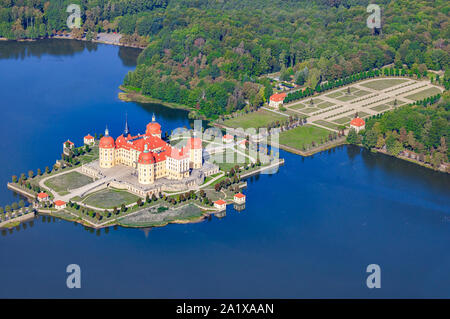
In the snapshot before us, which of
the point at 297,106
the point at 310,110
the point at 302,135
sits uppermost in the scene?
the point at 297,106

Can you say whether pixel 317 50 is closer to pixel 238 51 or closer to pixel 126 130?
pixel 238 51

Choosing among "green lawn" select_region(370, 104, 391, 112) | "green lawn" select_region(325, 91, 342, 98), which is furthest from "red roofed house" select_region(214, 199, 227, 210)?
"green lawn" select_region(325, 91, 342, 98)

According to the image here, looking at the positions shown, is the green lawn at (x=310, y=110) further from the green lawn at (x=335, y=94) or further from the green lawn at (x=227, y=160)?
the green lawn at (x=227, y=160)

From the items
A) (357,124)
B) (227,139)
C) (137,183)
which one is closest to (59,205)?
(137,183)

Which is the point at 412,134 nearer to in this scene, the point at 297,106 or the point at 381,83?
the point at 297,106

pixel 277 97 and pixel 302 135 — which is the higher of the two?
pixel 277 97

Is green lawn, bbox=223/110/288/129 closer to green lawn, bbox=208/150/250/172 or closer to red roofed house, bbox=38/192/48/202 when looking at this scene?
green lawn, bbox=208/150/250/172

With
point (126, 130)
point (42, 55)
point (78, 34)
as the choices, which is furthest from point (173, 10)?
point (126, 130)

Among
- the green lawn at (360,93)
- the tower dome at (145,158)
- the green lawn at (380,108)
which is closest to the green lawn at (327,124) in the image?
the green lawn at (380,108)
